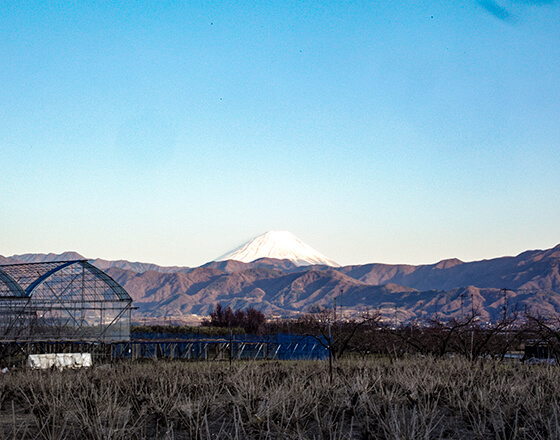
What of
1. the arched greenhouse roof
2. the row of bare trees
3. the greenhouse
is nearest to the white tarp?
the greenhouse

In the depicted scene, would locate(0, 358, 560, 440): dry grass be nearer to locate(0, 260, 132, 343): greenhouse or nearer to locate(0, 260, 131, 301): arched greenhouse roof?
locate(0, 260, 132, 343): greenhouse

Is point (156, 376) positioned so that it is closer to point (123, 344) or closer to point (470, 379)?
point (470, 379)

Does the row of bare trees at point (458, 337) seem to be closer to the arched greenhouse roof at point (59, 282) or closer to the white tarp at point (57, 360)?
the white tarp at point (57, 360)

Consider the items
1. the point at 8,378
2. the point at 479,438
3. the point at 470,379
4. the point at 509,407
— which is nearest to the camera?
the point at 479,438

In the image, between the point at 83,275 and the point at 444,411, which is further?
the point at 83,275

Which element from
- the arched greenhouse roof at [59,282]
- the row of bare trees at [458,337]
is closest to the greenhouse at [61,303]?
the arched greenhouse roof at [59,282]

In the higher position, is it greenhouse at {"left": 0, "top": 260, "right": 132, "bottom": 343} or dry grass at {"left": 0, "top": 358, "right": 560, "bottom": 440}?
greenhouse at {"left": 0, "top": 260, "right": 132, "bottom": 343}

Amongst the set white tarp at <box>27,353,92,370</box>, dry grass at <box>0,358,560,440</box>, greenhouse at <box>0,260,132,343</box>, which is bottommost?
white tarp at <box>27,353,92,370</box>

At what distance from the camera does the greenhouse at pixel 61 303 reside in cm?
3394

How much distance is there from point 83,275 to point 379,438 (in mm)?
30734

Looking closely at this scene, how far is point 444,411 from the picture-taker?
10891mm

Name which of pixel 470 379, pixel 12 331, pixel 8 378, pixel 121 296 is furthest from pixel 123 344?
pixel 470 379

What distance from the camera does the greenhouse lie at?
33938mm

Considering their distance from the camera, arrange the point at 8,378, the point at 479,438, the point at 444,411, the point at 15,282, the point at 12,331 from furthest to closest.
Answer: the point at 15,282
the point at 12,331
the point at 8,378
the point at 444,411
the point at 479,438
